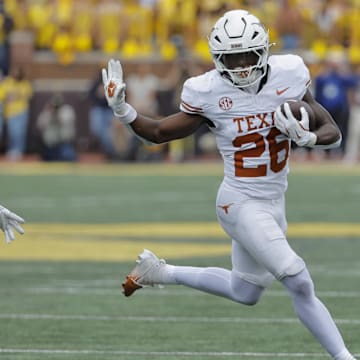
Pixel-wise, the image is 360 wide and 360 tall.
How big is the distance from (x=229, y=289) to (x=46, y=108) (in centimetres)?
1703

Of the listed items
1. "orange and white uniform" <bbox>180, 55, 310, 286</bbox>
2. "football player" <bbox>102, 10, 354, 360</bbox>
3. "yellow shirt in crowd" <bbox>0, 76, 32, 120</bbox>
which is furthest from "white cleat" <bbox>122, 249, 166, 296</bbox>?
"yellow shirt in crowd" <bbox>0, 76, 32, 120</bbox>

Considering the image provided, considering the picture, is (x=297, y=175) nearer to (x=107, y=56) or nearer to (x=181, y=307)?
(x=107, y=56)

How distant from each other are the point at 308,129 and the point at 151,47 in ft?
61.0

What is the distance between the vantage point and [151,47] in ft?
79.4

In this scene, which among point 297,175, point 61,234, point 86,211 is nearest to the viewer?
point 61,234

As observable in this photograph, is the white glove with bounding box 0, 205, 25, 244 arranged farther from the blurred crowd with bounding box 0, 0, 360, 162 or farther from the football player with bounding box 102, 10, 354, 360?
the blurred crowd with bounding box 0, 0, 360, 162

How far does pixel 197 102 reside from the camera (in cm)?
611

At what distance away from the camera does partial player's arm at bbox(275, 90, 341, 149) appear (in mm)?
5715

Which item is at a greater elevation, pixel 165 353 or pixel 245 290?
pixel 245 290

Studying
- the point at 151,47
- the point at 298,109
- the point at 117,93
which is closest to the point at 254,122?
the point at 298,109

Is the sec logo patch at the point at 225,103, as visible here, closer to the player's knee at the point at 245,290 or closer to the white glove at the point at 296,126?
the white glove at the point at 296,126

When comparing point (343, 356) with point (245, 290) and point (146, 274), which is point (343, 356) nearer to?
point (245, 290)

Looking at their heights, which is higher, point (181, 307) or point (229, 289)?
point (229, 289)

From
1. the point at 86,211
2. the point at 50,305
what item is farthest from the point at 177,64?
the point at 50,305
